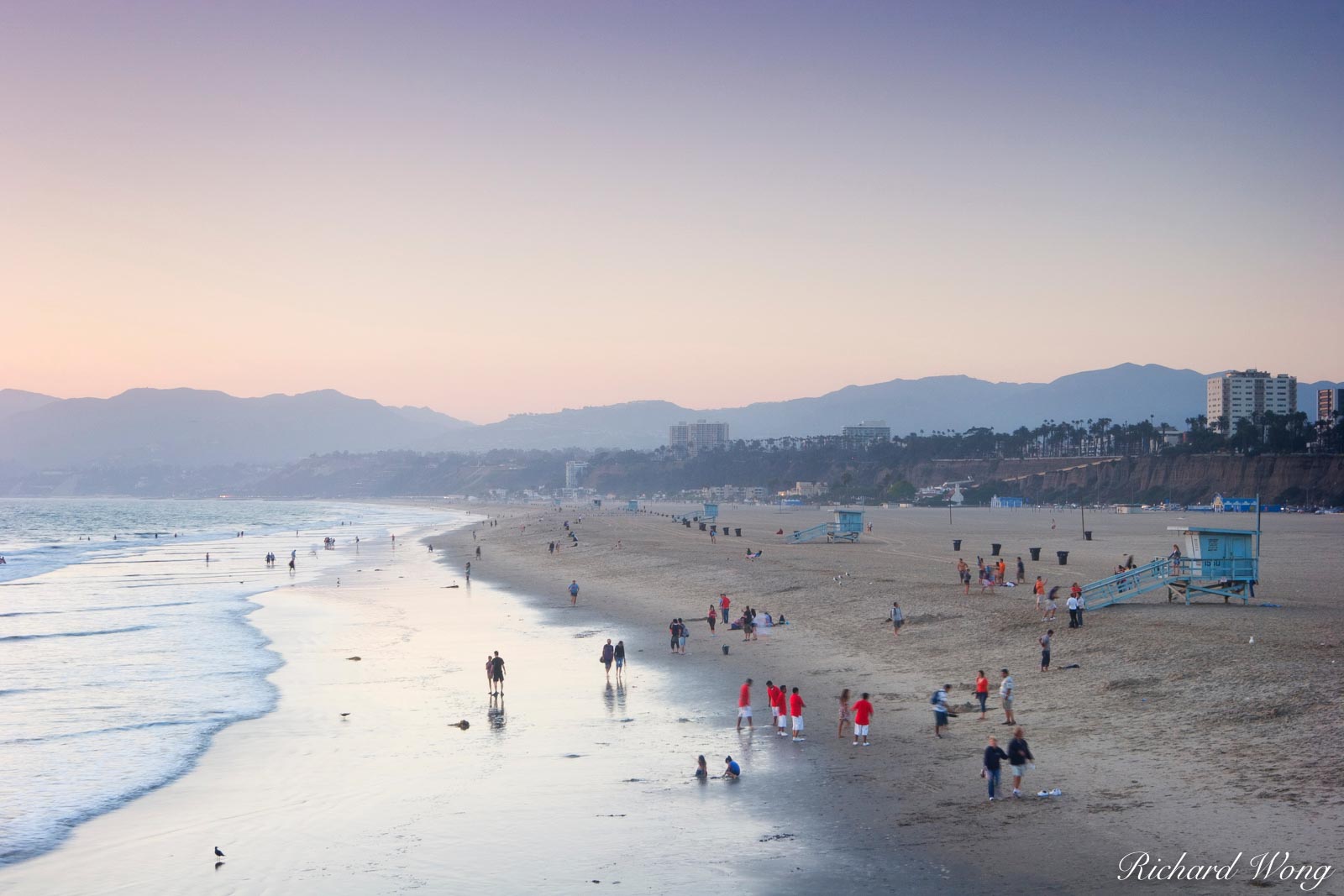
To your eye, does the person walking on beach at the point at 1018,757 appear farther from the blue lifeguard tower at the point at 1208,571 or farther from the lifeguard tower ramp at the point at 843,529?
the lifeguard tower ramp at the point at 843,529

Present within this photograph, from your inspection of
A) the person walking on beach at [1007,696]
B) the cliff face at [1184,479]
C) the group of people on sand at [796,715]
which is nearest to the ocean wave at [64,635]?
the group of people on sand at [796,715]

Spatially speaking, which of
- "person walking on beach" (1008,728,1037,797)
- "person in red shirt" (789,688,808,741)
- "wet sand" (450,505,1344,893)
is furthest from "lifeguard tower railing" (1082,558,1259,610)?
"person walking on beach" (1008,728,1037,797)

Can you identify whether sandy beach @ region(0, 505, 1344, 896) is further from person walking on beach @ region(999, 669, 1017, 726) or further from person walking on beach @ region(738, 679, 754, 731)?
person walking on beach @ region(738, 679, 754, 731)

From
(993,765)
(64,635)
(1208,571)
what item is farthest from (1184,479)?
(993,765)

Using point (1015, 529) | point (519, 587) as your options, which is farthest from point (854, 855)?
point (1015, 529)

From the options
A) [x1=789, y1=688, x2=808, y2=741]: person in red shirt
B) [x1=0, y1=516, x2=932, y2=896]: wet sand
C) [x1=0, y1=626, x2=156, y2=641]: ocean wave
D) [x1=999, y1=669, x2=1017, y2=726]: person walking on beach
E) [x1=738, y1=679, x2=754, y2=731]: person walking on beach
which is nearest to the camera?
[x1=0, y1=516, x2=932, y2=896]: wet sand

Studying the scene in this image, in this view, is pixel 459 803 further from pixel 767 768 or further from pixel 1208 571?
pixel 1208 571

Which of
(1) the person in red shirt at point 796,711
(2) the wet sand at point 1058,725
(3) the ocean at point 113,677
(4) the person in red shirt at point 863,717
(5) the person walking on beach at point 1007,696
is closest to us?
(2) the wet sand at point 1058,725

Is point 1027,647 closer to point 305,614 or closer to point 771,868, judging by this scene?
point 771,868
